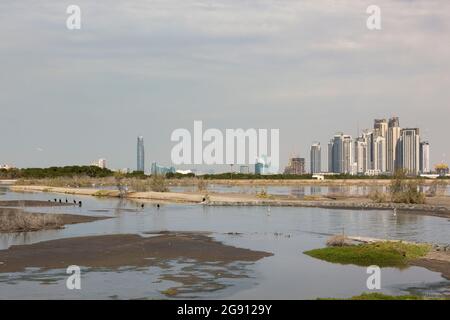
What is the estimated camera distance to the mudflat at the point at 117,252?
28625 mm

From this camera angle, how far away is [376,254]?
30766 mm

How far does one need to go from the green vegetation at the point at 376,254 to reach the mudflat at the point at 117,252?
11.4 feet

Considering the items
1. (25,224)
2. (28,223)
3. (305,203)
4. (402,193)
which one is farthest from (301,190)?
(25,224)

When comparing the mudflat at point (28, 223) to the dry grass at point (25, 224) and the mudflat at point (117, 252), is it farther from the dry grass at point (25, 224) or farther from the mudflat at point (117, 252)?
the mudflat at point (117, 252)

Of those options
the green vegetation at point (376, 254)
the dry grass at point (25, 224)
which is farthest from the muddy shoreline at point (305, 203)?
the dry grass at point (25, 224)

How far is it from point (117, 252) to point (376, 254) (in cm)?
1387

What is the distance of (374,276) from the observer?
25750 mm

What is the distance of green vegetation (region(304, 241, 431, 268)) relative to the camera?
3000 centimetres

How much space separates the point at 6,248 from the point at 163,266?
35.1ft

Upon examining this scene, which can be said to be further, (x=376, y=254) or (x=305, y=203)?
(x=305, y=203)

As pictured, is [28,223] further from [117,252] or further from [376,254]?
[376,254]
